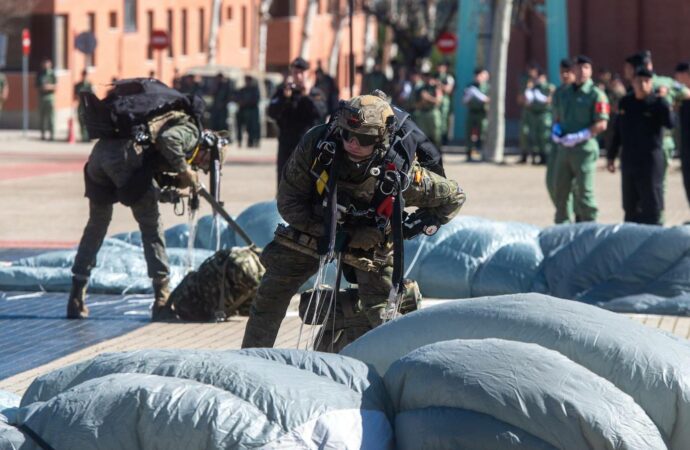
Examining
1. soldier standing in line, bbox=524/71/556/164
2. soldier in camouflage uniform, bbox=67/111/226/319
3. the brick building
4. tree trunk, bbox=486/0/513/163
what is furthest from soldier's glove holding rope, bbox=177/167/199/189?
the brick building

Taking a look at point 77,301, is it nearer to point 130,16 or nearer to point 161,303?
point 161,303

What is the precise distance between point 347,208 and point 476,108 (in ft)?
74.1

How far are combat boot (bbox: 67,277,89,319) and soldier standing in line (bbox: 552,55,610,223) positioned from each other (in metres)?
5.69

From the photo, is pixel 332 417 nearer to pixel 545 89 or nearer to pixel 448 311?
pixel 448 311

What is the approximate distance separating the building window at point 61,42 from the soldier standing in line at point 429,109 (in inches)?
681

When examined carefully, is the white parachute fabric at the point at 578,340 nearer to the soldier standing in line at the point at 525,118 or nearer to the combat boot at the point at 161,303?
the combat boot at the point at 161,303

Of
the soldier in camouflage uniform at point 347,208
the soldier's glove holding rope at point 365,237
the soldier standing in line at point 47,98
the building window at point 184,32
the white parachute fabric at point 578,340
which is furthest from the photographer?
the building window at point 184,32

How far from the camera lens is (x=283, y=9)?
64.6m

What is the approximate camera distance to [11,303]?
11055 millimetres

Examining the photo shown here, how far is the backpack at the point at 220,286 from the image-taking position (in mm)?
10164

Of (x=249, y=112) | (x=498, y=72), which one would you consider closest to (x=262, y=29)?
(x=249, y=112)

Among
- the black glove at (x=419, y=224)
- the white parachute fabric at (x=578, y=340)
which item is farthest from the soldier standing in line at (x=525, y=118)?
the white parachute fabric at (x=578, y=340)

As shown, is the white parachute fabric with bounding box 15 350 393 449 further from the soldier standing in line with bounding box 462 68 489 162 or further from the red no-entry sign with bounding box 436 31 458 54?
the red no-entry sign with bounding box 436 31 458 54

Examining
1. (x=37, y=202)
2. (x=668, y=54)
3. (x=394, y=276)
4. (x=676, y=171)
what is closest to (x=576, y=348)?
(x=394, y=276)
